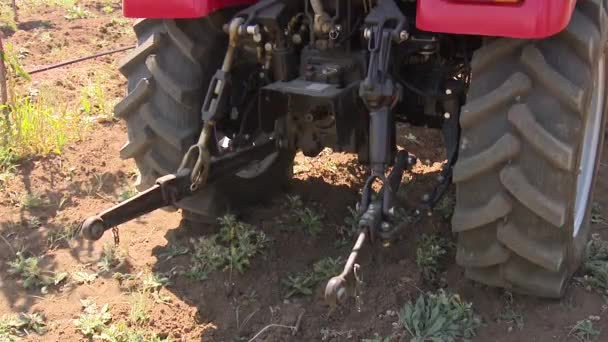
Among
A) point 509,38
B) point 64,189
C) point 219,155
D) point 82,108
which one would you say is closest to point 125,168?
point 64,189

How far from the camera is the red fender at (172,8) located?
2.95 meters

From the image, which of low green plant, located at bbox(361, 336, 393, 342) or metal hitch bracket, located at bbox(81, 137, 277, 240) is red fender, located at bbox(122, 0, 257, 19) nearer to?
metal hitch bracket, located at bbox(81, 137, 277, 240)

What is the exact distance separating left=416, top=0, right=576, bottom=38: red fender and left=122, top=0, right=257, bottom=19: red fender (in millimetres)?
Result: 930

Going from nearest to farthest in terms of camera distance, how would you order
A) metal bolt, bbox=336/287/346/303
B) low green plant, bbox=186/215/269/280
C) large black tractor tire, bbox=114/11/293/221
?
metal bolt, bbox=336/287/346/303 → large black tractor tire, bbox=114/11/293/221 → low green plant, bbox=186/215/269/280

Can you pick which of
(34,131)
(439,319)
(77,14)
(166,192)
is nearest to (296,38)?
(166,192)

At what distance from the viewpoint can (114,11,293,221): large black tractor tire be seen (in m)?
3.22

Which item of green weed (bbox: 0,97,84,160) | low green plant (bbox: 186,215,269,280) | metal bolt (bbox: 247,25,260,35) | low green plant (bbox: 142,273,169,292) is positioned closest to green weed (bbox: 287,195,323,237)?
low green plant (bbox: 186,215,269,280)

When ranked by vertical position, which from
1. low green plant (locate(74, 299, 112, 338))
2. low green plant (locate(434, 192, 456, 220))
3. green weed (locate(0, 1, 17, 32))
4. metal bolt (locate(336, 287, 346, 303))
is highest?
metal bolt (locate(336, 287, 346, 303))

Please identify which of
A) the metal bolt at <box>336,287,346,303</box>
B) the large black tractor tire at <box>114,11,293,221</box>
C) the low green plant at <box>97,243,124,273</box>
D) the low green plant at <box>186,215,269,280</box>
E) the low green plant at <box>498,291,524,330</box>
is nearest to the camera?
the metal bolt at <box>336,287,346,303</box>

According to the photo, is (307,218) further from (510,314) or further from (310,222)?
(510,314)

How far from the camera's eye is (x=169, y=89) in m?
3.19

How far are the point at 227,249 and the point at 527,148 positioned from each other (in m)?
1.48

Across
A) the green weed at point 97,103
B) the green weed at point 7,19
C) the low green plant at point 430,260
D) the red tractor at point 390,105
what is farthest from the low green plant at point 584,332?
the green weed at point 7,19

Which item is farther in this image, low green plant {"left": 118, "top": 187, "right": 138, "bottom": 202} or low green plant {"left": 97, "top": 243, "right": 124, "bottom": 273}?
low green plant {"left": 118, "top": 187, "right": 138, "bottom": 202}
